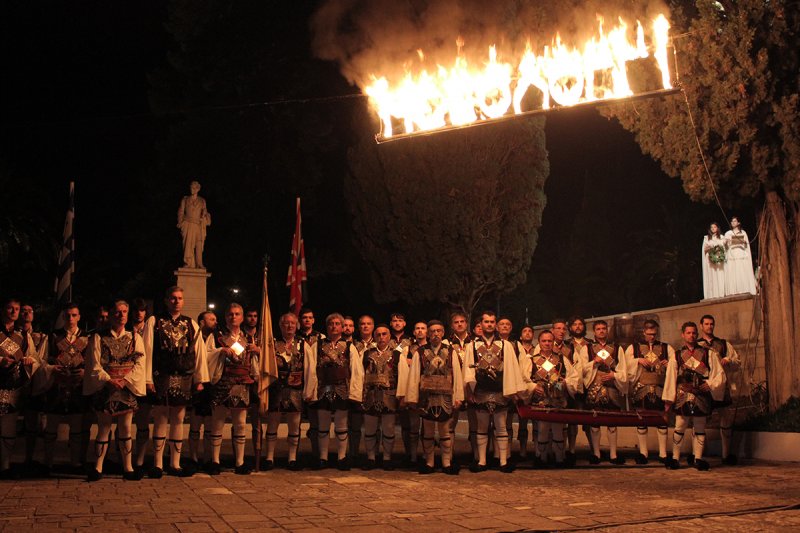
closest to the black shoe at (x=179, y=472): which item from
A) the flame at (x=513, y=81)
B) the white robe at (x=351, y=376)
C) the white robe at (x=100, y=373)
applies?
the white robe at (x=100, y=373)

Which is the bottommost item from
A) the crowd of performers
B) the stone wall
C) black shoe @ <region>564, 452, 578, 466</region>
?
black shoe @ <region>564, 452, 578, 466</region>

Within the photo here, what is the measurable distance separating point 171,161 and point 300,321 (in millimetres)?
21612

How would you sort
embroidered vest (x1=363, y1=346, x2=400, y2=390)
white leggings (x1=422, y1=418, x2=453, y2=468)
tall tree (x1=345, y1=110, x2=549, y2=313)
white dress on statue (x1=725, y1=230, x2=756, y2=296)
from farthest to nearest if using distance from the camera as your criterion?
1. tall tree (x1=345, y1=110, x2=549, y2=313)
2. white dress on statue (x1=725, y1=230, x2=756, y2=296)
3. embroidered vest (x1=363, y1=346, x2=400, y2=390)
4. white leggings (x1=422, y1=418, x2=453, y2=468)

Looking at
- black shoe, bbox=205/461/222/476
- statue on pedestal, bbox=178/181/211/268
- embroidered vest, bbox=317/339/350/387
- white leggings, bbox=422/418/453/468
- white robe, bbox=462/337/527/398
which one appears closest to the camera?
black shoe, bbox=205/461/222/476

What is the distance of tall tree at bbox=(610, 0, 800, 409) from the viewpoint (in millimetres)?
11453

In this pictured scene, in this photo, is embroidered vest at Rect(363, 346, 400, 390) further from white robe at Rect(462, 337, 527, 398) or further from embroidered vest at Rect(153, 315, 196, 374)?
embroidered vest at Rect(153, 315, 196, 374)

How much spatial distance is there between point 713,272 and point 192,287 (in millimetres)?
12374

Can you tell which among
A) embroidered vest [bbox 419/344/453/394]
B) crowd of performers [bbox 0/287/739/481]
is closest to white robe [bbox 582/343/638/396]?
crowd of performers [bbox 0/287/739/481]

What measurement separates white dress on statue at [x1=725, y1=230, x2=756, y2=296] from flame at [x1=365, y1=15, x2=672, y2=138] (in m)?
10.3

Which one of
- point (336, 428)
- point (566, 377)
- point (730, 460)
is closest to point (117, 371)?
point (336, 428)

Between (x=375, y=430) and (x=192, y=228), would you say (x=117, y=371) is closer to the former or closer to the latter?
(x=375, y=430)

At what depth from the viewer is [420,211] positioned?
24438mm

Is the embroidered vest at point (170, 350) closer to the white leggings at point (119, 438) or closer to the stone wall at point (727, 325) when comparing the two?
the white leggings at point (119, 438)

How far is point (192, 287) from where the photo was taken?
18547 mm
